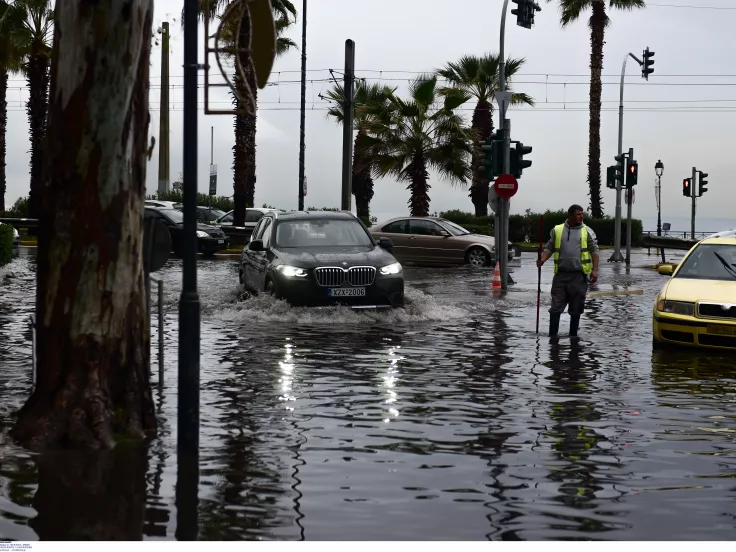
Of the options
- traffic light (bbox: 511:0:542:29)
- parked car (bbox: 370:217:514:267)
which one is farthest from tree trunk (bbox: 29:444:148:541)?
parked car (bbox: 370:217:514:267)

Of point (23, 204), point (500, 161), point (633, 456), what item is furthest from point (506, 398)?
point (23, 204)

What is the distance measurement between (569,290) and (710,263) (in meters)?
1.81

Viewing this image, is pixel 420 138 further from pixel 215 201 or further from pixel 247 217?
pixel 215 201

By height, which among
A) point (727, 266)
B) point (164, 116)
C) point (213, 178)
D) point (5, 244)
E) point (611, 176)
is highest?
point (164, 116)

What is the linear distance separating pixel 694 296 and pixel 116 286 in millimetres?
8170

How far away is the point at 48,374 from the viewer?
827 centimetres

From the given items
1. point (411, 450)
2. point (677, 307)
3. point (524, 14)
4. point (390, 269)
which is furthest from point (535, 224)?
point (411, 450)

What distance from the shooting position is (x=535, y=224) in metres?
58.1

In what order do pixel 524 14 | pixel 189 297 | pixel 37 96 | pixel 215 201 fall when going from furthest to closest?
pixel 215 201
pixel 37 96
pixel 524 14
pixel 189 297

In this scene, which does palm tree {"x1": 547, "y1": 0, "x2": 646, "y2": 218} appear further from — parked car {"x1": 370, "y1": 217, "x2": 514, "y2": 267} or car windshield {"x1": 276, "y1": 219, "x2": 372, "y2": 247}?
car windshield {"x1": 276, "y1": 219, "x2": 372, "y2": 247}

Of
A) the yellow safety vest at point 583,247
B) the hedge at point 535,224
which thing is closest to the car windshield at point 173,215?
the hedge at point 535,224

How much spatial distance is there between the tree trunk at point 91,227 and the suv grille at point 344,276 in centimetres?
930

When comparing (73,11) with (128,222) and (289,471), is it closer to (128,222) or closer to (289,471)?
(128,222)

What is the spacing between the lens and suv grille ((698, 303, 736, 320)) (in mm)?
14023
